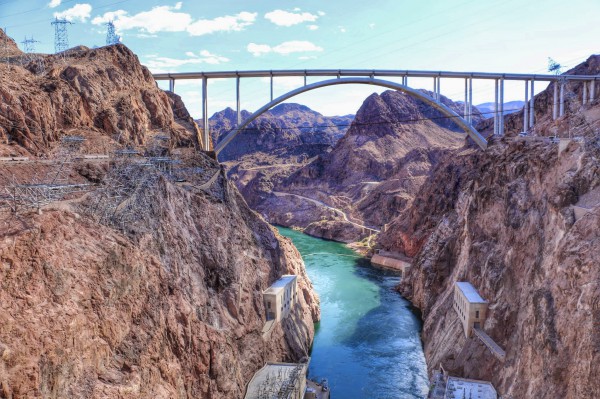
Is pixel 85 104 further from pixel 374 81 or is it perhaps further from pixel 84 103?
pixel 374 81

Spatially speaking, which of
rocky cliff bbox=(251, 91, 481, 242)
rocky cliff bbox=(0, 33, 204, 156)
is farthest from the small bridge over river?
rocky cliff bbox=(251, 91, 481, 242)

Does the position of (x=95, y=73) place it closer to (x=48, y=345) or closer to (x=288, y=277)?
(x=288, y=277)

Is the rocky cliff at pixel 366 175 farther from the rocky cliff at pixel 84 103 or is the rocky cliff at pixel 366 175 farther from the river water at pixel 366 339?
the rocky cliff at pixel 84 103

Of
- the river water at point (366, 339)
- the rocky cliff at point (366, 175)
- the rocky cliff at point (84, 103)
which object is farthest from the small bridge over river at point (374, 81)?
the rocky cliff at point (366, 175)

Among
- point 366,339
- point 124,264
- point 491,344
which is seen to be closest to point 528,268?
point 491,344

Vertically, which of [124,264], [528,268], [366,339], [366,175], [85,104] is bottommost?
[366,339]

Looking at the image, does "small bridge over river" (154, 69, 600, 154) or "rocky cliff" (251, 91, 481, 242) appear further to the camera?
"rocky cliff" (251, 91, 481, 242)

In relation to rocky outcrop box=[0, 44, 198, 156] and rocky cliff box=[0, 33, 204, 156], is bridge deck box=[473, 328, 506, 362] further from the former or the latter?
rocky cliff box=[0, 33, 204, 156]
